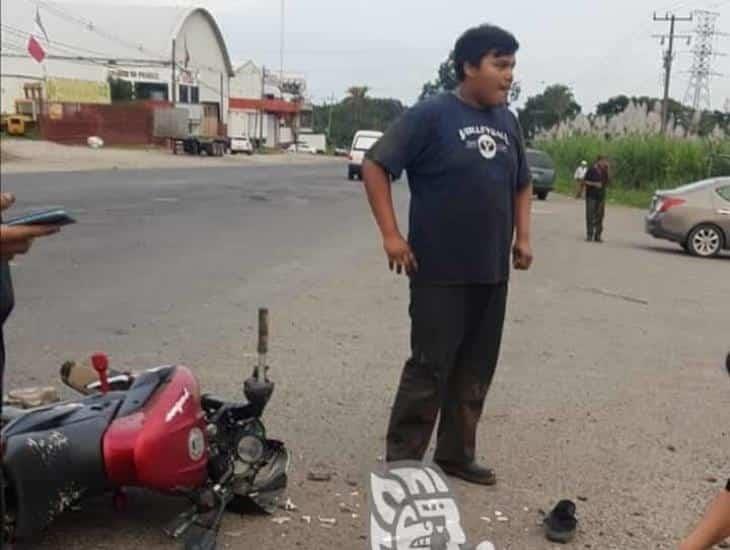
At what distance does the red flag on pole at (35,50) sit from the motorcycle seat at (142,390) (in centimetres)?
147

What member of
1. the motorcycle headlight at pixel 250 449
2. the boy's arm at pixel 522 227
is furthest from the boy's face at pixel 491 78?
the motorcycle headlight at pixel 250 449

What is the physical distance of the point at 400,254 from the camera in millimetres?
4207

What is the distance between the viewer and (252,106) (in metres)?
56.4

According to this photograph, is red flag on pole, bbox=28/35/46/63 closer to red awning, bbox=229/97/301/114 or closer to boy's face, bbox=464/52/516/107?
boy's face, bbox=464/52/516/107

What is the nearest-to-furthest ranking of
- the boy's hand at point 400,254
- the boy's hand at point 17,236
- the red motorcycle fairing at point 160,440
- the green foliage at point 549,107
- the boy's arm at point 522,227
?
the boy's hand at point 17,236 → the red motorcycle fairing at point 160,440 → the boy's hand at point 400,254 → the boy's arm at point 522,227 → the green foliage at point 549,107

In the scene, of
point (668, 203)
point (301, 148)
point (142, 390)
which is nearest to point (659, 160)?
point (668, 203)

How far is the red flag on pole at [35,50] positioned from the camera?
2.52 meters

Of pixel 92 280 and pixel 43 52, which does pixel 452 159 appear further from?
pixel 92 280

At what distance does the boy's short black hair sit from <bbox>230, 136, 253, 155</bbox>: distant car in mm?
47660

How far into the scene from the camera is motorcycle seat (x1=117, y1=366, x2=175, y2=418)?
365 cm

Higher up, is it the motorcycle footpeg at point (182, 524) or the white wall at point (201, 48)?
the white wall at point (201, 48)

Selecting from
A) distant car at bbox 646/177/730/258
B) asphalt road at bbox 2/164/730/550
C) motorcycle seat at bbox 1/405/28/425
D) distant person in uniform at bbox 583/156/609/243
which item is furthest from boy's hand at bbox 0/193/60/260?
distant person in uniform at bbox 583/156/609/243

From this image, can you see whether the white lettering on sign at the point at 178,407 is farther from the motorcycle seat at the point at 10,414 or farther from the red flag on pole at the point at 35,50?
the red flag on pole at the point at 35,50

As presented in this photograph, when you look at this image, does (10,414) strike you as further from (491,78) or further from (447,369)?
(491,78)
